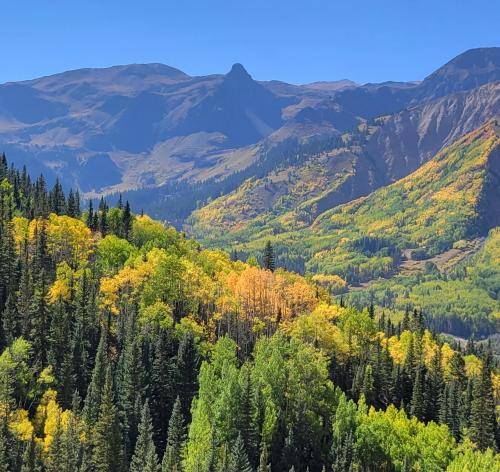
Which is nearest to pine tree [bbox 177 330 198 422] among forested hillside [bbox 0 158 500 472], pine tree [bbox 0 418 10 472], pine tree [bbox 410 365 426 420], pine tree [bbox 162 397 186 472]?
forested hillside [bbox 0 158 500 472]

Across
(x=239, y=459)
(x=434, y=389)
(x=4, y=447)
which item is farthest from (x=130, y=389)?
(x=434, y=389)

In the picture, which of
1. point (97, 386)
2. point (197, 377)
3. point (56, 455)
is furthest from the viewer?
point (197, 377)

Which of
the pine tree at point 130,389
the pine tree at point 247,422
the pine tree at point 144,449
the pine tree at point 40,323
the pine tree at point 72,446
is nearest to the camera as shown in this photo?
the pine tree at point 72,446

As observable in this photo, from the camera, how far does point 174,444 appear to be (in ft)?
401

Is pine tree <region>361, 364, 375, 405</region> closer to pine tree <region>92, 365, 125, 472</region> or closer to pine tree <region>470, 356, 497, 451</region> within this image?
pine tree <region>470, 356, 497, 451</region>

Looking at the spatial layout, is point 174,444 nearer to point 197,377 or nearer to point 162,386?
point 197,377

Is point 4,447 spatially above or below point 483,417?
above

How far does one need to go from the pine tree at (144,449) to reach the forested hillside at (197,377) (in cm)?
42

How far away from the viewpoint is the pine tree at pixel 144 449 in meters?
116

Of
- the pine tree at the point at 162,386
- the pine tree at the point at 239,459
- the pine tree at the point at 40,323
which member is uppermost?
the pine tree at the point at 40,323

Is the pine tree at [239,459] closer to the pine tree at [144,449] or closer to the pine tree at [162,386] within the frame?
the pine tree at [144,449]

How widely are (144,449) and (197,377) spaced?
25.8 metres

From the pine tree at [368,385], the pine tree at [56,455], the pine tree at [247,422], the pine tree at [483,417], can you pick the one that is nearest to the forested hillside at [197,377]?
the pine tree at [247,422]

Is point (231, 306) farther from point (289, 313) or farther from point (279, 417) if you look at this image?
point (279, 417)
